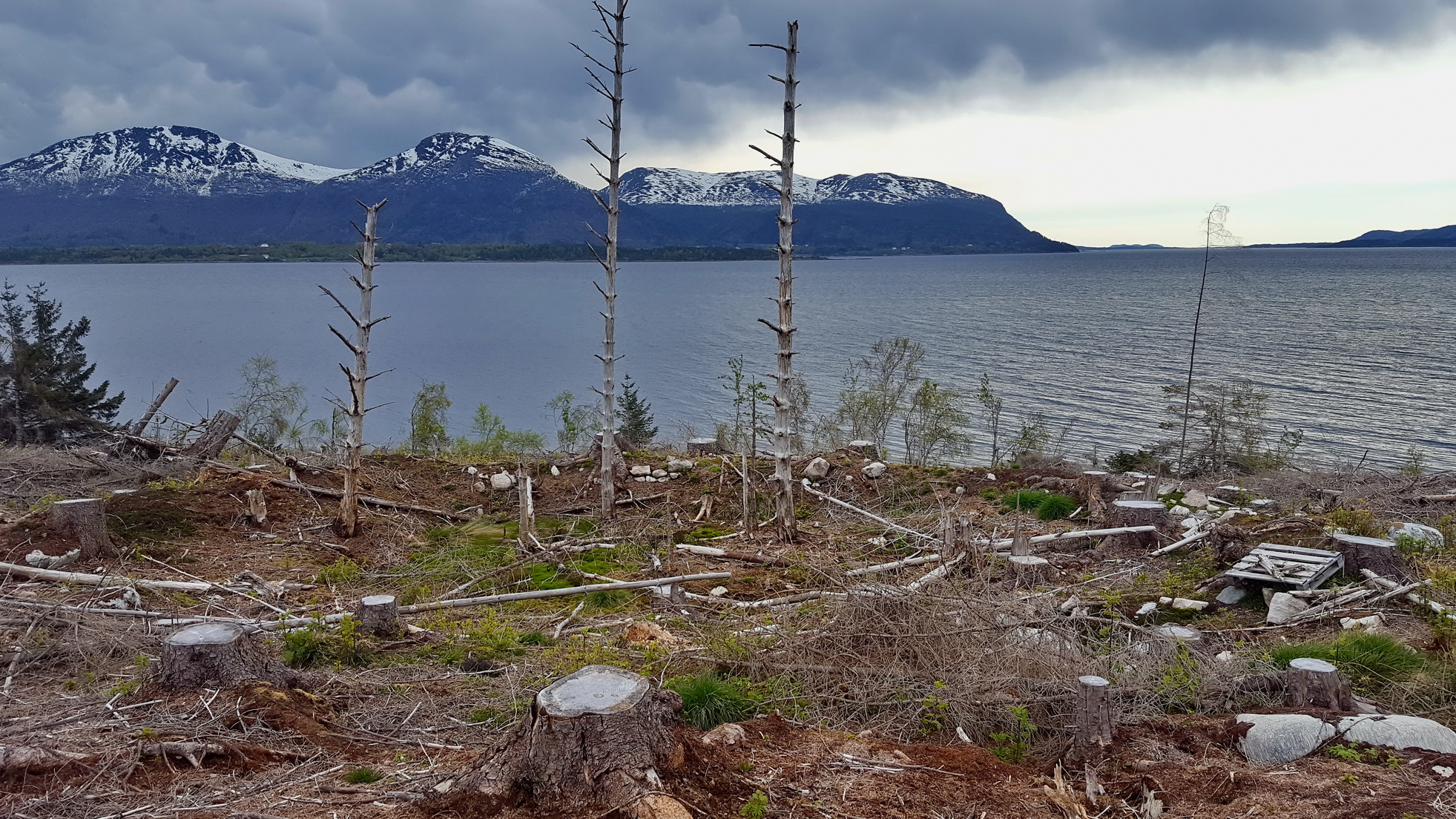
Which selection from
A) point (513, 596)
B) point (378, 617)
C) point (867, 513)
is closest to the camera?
point (378, 617)

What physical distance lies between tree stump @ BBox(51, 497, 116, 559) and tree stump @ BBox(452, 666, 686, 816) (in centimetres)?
843

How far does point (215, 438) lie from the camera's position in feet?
49.5

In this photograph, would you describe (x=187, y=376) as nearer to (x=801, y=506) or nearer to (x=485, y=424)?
(x=485, y=424)

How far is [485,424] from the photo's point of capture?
30625 mm

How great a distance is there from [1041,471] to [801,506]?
16.7 feet

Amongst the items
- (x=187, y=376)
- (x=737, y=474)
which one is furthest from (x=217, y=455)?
(x=187, y=376)

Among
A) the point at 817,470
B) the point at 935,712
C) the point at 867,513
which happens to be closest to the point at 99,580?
the point at 935,712

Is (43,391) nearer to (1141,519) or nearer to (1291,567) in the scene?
(1141,519)

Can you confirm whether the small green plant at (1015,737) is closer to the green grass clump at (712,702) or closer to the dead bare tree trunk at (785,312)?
the green grass clump at (712,702)

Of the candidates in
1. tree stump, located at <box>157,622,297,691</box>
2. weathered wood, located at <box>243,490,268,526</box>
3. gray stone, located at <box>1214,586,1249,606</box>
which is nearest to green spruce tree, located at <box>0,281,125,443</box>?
weathered wood, located at <box>243,490,268,526</box>

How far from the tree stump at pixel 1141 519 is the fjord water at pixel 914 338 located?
40.1ft

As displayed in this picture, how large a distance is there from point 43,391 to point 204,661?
86.5 ft

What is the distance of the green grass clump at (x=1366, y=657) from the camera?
265 inches

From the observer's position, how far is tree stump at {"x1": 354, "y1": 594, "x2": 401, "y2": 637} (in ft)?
26.0
